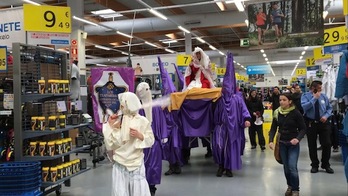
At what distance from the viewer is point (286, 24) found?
8.52 metres

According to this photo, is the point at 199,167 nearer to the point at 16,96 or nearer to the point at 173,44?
the point at 16,96

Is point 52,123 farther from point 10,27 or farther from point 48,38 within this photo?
point 48,38

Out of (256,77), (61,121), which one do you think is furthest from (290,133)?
(256,77)

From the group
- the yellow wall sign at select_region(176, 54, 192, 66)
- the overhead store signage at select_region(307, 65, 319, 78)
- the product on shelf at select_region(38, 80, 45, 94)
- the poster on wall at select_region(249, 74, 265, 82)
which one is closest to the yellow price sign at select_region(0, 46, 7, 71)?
the product on shelf at select_region(38, 80, 45, 94)

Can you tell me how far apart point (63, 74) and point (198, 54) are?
261 centimetres

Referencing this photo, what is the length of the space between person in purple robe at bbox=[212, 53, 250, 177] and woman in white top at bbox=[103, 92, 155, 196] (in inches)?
116

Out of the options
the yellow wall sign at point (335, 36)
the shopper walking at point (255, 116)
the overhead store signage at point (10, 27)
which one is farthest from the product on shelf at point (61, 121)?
the yellow wall sign at point (335, 36)

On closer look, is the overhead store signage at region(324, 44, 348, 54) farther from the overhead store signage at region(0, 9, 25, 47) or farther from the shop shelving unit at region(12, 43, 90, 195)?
the overhead store signage at region(0, 9, 25, 47)

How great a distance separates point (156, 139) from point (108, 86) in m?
1.91

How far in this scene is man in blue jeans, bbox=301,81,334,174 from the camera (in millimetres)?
6035

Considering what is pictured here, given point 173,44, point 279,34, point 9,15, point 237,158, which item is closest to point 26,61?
point 9,15

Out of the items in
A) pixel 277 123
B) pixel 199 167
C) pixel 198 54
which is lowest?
pixel 199 167

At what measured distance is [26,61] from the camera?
4430 mm

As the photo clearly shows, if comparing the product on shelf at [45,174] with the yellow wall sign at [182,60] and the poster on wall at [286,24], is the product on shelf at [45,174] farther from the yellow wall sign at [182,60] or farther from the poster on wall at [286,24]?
the yellow wall sign at [182,60]
